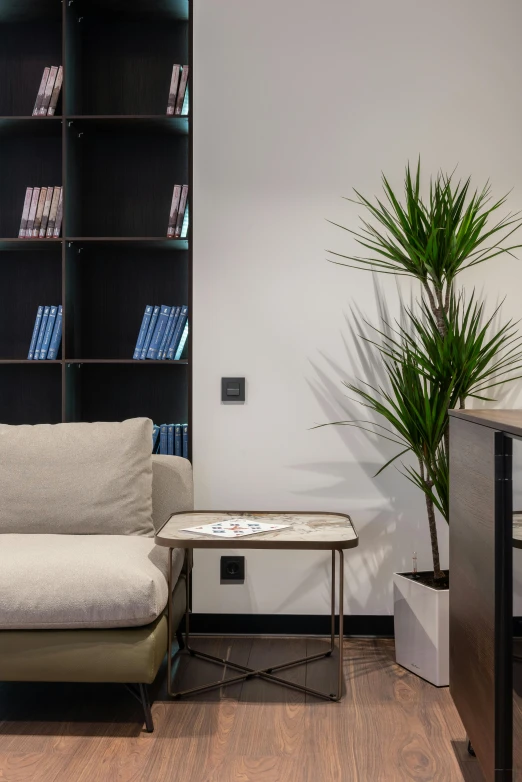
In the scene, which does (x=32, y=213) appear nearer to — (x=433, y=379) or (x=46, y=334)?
(x=46, y=334)

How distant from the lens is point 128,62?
324cm

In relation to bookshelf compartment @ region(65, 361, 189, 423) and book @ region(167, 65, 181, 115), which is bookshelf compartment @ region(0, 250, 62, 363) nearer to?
bookshelf compartment @ region(65, 361, 189, 423)

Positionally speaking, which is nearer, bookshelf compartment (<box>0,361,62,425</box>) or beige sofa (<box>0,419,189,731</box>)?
beige sofa (<box>0,419,189,731</box>)

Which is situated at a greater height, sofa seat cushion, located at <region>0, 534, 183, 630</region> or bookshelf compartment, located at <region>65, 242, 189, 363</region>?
bookshelf compartment, located at <region>65, 242, 189, 363</region>

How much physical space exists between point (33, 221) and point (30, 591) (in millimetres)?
1584

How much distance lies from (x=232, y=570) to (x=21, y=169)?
199cm

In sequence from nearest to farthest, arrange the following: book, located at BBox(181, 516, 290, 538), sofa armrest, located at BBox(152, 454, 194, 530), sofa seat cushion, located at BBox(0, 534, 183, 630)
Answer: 1. sofa seat cushion, located at BBox(0, 534, 183, 630)
2. book, located at BBox(181, 516, 290, 538)
3. sofa armrest, located at BBox(152, 454, 194, 530)

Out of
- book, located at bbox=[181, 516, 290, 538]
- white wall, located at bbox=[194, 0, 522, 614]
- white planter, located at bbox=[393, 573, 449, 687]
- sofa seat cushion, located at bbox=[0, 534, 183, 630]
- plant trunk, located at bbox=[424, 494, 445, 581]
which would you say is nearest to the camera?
sofa seat cushion, located at bbox=[0, 534, 183, 630]

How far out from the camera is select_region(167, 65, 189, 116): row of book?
9.81ft

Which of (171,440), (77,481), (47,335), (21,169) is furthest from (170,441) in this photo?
(21,169)

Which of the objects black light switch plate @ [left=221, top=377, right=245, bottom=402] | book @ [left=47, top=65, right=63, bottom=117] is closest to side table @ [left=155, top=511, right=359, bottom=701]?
black light switch plate @ [left=221, top=377, right=245, bottom=402]

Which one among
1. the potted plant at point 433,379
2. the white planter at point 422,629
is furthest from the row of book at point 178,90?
the white planter at point 422,629

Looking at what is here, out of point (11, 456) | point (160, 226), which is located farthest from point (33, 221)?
point (11, 456)

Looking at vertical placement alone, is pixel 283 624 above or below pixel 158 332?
below
